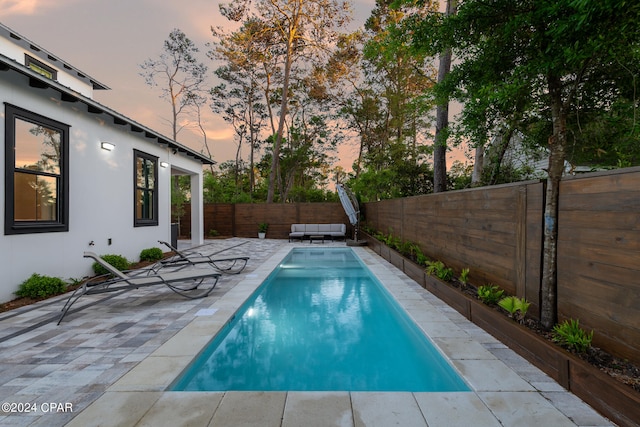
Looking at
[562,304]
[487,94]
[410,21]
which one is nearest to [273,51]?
[410,21]

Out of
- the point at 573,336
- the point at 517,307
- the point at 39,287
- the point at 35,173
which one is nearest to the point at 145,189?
the point at 35,173

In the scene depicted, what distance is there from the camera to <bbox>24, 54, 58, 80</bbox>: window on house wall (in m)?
7.98

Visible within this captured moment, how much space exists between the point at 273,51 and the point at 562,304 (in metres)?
17.5

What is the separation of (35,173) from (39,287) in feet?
5.70

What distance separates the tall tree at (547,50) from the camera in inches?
83.7

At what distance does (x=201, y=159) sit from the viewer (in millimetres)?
11555

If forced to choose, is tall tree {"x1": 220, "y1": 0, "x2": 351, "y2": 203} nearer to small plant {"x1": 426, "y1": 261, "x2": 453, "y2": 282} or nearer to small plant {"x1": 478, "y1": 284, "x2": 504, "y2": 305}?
small plant {"x1": 426, "y1": 261, "x2": 453, "y2": 282}

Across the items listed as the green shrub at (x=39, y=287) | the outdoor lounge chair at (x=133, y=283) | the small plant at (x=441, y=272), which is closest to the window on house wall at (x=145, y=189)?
the green shrub at (x=39, y=287)

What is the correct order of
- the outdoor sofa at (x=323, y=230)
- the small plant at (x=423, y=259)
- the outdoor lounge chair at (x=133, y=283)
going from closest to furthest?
the outdoor lounge chair at (x=133, y=283) < the small plant at (x=423, y=259) < the outdoor sofa at (x=323, y=230)

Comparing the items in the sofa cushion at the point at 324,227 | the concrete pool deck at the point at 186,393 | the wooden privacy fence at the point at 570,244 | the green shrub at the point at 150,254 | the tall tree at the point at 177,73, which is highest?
the tall tree at the point at 177,73

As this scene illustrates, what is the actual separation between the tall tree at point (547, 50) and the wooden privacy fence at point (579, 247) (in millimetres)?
154

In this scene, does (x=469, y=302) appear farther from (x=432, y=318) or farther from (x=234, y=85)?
(x=234, y=85)

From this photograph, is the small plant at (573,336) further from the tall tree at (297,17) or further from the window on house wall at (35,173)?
the tall tree at (297,17)

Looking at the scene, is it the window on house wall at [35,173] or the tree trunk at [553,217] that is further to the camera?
the window on house wall at [35,173]
